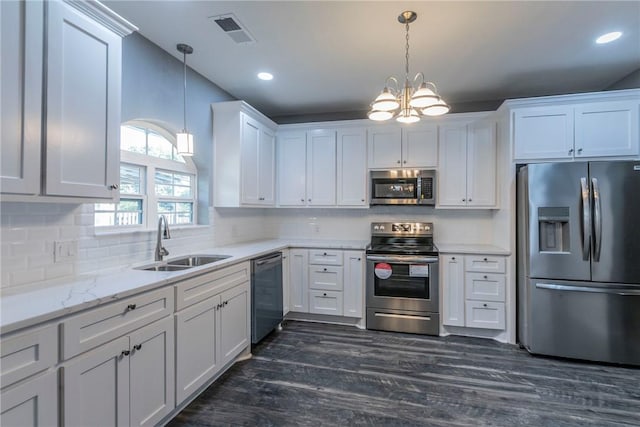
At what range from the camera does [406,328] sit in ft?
11.2

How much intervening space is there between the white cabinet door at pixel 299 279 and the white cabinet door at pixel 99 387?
7.58 ft

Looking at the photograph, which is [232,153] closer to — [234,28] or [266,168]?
[266,168]

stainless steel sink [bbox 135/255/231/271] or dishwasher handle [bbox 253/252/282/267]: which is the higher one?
stainless steel sink [bbox 135/255/231/271]

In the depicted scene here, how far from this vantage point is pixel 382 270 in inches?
137

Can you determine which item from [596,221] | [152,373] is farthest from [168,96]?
[596,221]

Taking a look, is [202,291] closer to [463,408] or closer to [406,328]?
[463,408]

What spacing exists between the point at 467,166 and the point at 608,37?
1544 mm

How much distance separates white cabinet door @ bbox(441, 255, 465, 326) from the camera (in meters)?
3.35

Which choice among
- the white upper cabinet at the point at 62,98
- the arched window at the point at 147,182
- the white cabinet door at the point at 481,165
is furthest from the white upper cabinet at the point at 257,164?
the white cabinet door at the point at 481,165

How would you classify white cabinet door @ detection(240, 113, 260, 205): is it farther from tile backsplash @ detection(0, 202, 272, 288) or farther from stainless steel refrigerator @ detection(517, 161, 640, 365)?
stainless steel refrigerator @ detection(517, 161, 640, 365)

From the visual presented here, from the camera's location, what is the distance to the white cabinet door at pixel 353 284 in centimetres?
362

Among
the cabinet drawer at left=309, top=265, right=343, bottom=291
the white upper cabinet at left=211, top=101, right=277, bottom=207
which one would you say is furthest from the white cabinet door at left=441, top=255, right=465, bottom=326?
the white upper cabinet at left=211, top=101, right=277, bottom=207

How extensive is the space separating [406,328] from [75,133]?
3.29 metres

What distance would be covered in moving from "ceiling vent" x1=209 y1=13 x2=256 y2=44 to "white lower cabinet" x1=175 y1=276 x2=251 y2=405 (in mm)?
1845
